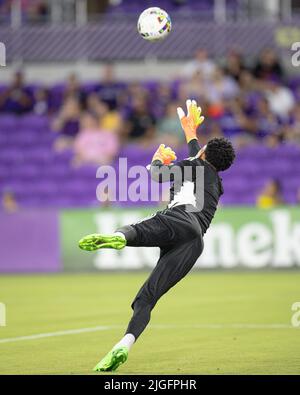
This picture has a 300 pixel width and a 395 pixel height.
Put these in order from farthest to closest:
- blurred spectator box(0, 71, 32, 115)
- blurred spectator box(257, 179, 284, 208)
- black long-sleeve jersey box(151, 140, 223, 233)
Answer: blurred spectator box(0, 71, 32, 115) → blurred spectator box(257, 179, 284, 208) → black long-sleeve jersey box(151, 140, 223, 233)

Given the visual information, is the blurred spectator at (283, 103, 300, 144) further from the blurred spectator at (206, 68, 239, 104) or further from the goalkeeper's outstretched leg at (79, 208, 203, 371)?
the goalkeeper's outstretched leg at (79, 208, 203, 371)

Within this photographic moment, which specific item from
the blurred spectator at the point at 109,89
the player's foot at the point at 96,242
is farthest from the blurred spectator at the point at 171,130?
the player's foot at the point at 96,242

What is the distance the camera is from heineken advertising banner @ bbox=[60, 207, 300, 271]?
21.6 meters

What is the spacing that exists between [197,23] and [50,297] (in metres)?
11.0

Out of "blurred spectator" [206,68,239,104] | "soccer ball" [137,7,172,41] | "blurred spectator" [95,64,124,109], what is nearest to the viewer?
"soccer ball" [137,7,172,41]

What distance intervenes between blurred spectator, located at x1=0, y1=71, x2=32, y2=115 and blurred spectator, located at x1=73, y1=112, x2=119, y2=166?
2150 millimetres

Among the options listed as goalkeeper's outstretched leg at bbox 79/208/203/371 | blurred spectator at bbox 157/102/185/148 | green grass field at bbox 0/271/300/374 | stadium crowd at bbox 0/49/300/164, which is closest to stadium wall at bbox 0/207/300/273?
green grass field at bbox 0/271/300/374

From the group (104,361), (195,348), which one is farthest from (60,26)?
(104,361)

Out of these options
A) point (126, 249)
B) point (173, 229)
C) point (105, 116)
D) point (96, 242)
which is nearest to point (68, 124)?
point (105, 116)

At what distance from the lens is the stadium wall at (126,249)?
2164 centimetres

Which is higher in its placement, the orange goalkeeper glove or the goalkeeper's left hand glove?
→ the orange goalkeeper glove

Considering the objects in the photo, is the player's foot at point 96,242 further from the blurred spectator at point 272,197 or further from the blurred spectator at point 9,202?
the blurred spectator at point 9,202

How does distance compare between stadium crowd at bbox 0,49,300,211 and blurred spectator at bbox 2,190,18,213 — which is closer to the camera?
blurred spectator at bbox 2,190,18,213

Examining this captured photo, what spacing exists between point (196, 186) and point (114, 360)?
5.98 feet
